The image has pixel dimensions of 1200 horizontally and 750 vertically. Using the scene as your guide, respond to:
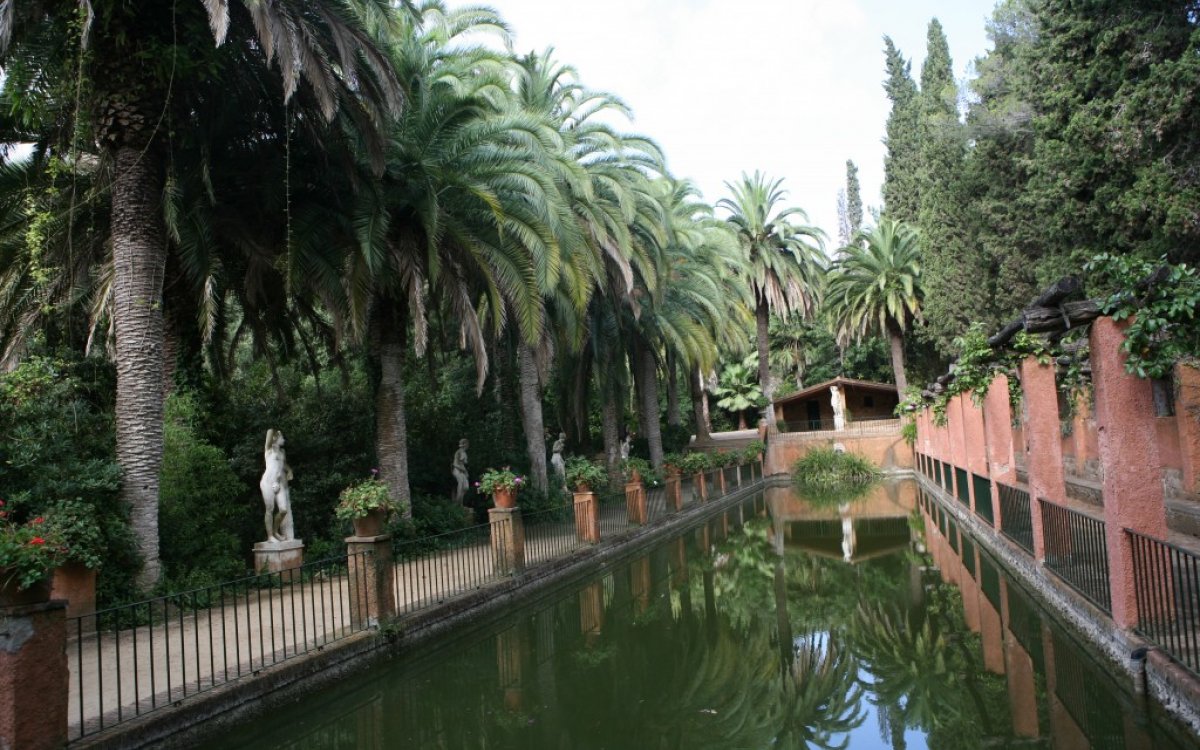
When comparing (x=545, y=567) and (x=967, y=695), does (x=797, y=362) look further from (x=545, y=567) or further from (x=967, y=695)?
(x=967, y=695)

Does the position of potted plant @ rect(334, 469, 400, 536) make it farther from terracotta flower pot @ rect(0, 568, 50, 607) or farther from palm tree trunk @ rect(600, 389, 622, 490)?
palm tree trunk @ rect(600, 389, 622, 490)

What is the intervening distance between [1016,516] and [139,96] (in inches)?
578

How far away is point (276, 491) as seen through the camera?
45.1ft

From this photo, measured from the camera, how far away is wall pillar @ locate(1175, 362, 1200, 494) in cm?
1527

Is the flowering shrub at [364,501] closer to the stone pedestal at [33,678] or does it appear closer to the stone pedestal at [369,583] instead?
the stone pedestal at [369,583]

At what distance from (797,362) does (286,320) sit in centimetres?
4718

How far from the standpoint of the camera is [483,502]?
2144 cm

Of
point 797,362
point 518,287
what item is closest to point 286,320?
point 518,287

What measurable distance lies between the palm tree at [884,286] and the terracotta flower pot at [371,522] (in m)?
36.0

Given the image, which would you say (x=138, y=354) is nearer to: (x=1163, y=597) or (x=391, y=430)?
(x=391, y=430)

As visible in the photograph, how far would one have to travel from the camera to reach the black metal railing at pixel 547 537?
15266mm

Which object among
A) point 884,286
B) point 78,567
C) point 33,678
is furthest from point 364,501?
point 884,286

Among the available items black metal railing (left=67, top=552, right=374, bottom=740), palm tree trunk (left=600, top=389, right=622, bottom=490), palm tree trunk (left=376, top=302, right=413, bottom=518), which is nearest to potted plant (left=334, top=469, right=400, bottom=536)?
black metal railing (left=67, top=552, right=374, bottom=740)

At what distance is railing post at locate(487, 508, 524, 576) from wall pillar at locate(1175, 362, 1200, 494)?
→ 1242 cm
